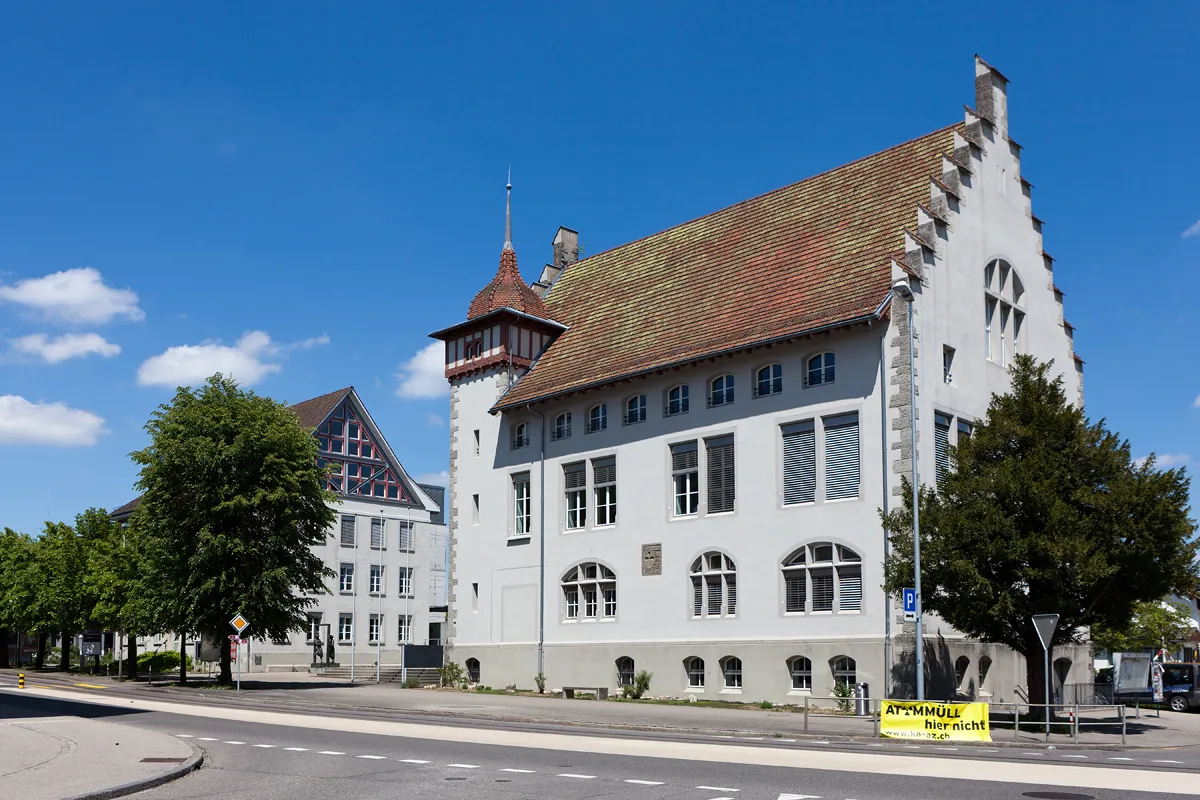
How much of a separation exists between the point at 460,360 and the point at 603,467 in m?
10.8

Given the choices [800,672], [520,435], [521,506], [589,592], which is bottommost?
[800,672]

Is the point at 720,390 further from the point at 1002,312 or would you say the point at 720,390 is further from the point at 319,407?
the point at 319,407

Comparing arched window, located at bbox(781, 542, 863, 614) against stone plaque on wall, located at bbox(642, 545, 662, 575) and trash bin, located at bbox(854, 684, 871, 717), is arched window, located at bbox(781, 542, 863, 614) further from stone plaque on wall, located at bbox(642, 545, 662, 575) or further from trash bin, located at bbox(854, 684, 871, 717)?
stone plaque on wall, located at bbox(642, 545, 662, 575)

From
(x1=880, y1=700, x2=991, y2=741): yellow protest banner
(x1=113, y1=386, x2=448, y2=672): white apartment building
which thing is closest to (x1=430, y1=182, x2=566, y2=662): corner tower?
(x1=113, y1=386, x2=448, y2=672): white apartment building

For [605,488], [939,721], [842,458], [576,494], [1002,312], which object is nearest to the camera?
[939,721]

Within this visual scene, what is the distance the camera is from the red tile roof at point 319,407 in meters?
78.4

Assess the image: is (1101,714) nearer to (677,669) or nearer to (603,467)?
(677,669)

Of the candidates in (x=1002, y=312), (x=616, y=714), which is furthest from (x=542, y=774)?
(x=1002, y=312)

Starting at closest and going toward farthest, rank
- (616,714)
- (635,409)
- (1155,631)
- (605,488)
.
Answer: (616,714)
(635,409)
(605,488)
(1155,631)

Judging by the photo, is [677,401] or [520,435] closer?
[677,401]

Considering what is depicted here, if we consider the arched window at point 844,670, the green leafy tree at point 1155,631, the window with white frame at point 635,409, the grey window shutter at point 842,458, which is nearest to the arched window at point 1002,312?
the grey window shutter at point 842,458

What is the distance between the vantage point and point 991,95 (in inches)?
1591

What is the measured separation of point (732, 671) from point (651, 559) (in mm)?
5202

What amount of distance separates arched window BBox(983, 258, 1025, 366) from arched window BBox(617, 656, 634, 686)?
54.4 feet
